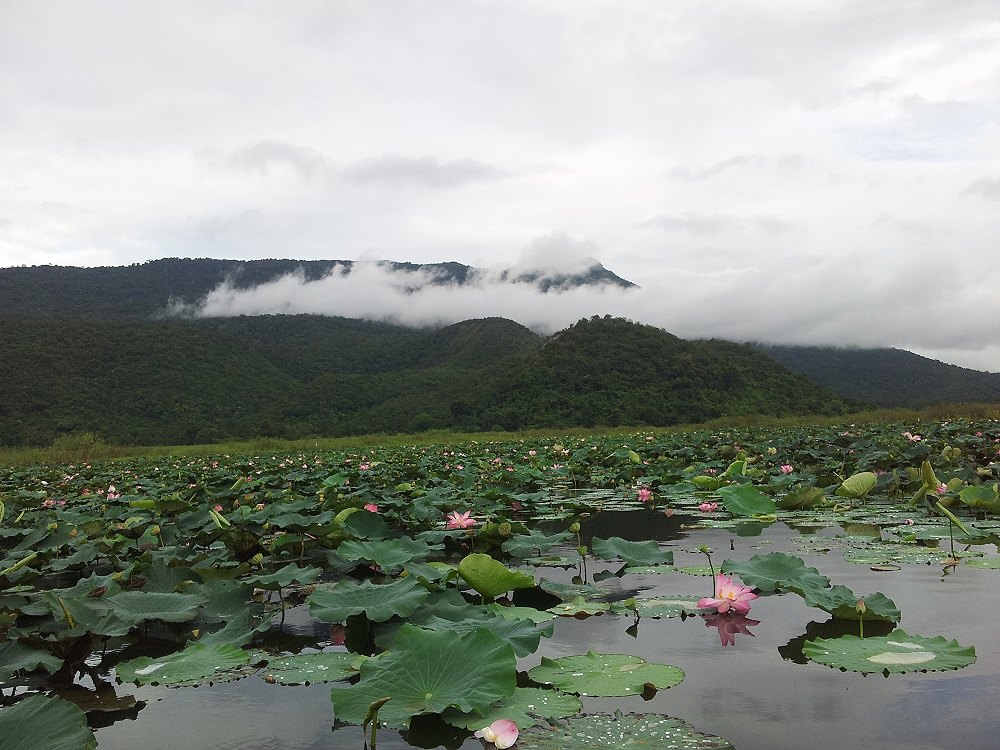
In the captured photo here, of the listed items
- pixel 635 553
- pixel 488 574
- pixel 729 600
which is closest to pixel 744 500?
pixel 635 553

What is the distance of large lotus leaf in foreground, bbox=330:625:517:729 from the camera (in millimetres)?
1402

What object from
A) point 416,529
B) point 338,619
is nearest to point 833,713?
point 338,619

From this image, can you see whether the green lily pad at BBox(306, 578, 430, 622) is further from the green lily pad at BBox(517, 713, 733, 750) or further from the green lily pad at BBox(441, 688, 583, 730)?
the green lily pad at BBox(517, 713, 733, 750)

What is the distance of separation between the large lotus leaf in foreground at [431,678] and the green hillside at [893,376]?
78220 mm

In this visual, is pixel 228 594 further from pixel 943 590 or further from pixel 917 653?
pixel 943 590

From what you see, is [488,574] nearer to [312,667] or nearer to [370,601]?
[370,601]

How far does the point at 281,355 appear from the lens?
238 ft

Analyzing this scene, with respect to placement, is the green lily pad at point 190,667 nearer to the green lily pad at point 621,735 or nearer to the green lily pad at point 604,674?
the green lily pad at point 604,674

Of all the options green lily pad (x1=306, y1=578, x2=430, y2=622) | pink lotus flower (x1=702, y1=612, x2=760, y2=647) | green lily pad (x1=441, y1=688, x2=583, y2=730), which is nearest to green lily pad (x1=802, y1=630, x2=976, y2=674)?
pink lotus flower (x1=702, y1=612, x2=760, y2=647)

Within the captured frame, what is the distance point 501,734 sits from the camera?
1294 mm

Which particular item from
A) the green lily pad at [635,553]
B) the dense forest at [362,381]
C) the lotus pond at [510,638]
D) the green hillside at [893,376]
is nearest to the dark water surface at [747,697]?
the lotus pond at [510,638]

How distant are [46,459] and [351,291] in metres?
151

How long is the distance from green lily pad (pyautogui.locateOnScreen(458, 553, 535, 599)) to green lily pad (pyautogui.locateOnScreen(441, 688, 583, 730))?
64 centimetres

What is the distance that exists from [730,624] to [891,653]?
0.51 m
